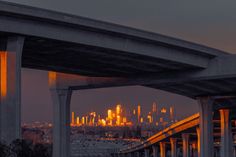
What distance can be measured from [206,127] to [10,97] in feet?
153

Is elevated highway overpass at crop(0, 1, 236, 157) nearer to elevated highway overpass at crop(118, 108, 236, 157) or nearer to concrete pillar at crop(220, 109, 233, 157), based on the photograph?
concrete pillar at crop(220, 109, 233, 157)

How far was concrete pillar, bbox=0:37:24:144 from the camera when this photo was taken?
136 feet

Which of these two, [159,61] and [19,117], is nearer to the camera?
[19,117]

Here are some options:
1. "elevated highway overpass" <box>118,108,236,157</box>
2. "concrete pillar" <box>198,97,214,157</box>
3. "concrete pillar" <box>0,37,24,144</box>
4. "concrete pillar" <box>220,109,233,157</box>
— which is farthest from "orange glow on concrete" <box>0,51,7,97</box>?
"elevated highway overpass" <box>118,108,236,157</box>

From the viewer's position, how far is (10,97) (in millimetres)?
41594

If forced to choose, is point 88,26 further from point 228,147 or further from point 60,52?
point 228,147

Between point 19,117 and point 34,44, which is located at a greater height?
point 34,44

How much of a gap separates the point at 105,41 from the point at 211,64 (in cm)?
1378

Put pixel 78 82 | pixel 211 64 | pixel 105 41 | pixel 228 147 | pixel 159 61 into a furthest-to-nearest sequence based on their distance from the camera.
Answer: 1. pixel 228 147
2. pixel 78 82
3. pixel 211 64
4. pixel 159 61
5. pixel 105 41

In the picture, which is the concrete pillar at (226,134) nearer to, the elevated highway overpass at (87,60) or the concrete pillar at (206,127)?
the concrete pillar at (206,127)

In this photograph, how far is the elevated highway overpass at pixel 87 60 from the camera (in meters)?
42.2

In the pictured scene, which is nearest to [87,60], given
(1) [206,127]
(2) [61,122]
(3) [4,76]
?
(2) [61,122]

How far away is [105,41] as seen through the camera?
5203 cm

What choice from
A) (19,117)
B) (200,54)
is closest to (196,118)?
(200,54)
